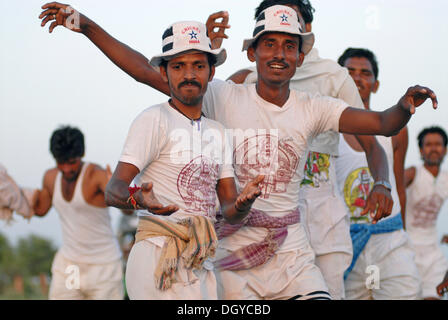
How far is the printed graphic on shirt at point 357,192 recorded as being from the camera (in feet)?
21.5

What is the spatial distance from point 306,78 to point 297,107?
96cm

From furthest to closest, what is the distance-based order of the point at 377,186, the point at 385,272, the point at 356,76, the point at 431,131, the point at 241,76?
the point at 431,131 < the point at 356,76 < the point at 385,272 < the point at 241,76 < the point at 377,186

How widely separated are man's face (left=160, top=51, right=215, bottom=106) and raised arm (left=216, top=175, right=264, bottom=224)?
0.51 m

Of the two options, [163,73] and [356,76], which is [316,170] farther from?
[356,76]

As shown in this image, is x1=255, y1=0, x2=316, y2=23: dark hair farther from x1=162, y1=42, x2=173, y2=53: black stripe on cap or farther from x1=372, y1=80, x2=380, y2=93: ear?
x1=372, y1=80, x2=380, y2=93: ear

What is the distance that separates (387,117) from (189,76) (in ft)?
3.89

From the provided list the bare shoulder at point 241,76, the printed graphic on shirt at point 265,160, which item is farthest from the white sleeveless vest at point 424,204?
the printed graphic on shirt at point 265,160

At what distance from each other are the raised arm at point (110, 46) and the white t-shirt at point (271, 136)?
37cm

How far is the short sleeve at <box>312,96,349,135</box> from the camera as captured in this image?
15.8 ft

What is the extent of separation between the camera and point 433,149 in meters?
10.4

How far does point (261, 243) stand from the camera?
479 centimetres

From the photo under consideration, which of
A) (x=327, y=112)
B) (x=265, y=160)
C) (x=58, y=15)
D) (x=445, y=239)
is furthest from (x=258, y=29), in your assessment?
(x=445, y=239)
